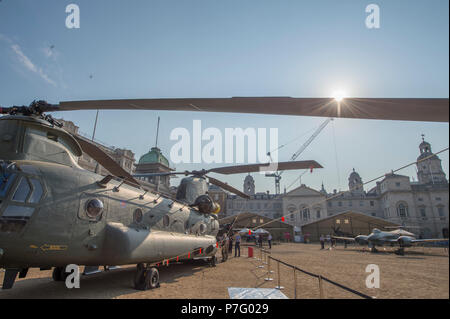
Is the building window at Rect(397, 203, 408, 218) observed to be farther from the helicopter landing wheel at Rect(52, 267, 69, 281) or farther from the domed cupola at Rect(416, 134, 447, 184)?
the helicopter landing wheel at Rect(52, 267, 69, 281)

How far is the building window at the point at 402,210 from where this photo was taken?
6347cm

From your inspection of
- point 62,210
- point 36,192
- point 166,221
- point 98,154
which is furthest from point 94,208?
point 166,221

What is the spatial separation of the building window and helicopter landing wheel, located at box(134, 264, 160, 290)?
246ft

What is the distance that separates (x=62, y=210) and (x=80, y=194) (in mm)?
650

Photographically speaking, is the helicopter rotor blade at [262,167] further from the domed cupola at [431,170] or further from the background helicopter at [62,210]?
the domed cupola at [431,170]

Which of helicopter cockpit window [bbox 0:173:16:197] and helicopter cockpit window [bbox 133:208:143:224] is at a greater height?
helicopter cockpit window [bbox 0:173:16:197]

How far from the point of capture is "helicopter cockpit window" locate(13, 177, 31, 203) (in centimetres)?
565

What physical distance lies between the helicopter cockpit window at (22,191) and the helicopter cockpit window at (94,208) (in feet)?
4.96

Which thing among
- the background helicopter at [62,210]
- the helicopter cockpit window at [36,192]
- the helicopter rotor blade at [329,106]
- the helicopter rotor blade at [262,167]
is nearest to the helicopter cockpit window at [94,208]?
the background helicopter at [62,210]

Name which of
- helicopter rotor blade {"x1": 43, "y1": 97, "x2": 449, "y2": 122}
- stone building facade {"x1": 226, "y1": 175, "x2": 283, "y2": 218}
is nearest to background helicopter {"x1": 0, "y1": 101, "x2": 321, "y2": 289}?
helicopter rotor blade {"x1": 43, "y1": 97, "x2": 449, "y2": 122}

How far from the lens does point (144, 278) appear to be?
27.5 feet

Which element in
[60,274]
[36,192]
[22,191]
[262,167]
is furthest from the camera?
[262,167]

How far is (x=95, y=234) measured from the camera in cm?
707

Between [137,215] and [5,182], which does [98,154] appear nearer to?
[137,215]
